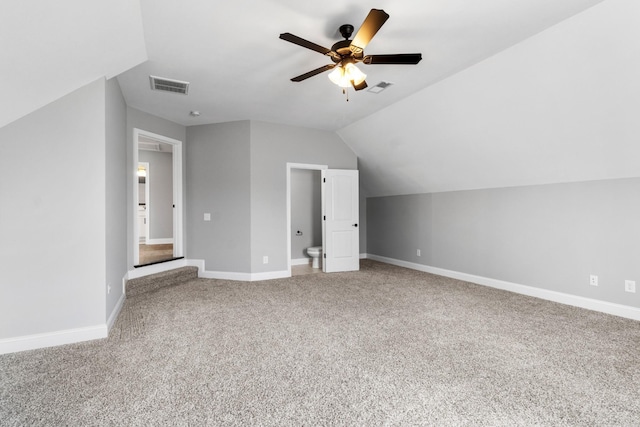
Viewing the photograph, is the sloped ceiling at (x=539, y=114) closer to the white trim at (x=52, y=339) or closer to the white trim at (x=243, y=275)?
the white trim at (x=243, y=275)

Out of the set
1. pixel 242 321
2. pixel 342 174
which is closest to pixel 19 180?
pixel 242 321

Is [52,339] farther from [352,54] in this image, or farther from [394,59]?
[394,59]

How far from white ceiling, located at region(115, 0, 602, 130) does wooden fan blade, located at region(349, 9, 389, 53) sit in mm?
276

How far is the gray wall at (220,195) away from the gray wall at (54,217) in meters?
2.40

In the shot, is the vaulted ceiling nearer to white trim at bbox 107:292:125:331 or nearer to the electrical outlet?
the electrical outlet

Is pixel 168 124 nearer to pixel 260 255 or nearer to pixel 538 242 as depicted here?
pixel 260 255

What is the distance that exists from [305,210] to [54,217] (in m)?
4.59

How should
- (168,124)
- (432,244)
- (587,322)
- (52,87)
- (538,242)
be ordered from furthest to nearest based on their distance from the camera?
(432,244)
(168,124)
(538,242)
(587,322)
(52,87)

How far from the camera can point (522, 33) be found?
2672mm

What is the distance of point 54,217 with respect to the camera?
8.66 ft

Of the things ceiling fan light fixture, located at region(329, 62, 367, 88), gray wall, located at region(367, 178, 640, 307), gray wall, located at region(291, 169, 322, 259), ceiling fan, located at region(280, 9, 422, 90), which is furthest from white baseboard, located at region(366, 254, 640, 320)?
ceiling fan light fixture, located at region(329, 62, 367, 88)

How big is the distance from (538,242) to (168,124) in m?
5.75

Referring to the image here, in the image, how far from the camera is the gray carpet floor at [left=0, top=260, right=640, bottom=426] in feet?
5.68

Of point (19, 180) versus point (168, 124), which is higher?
point (168, 124)
